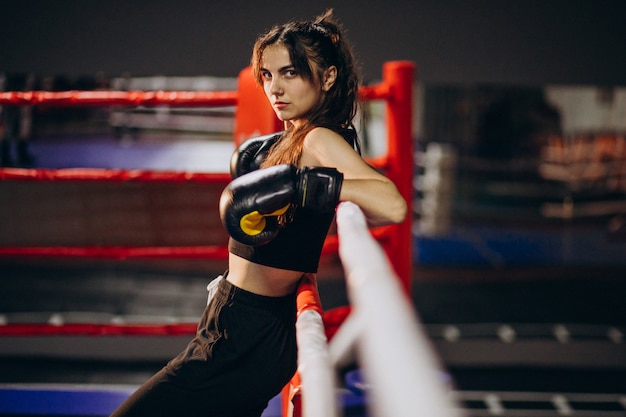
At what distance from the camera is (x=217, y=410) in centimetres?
107

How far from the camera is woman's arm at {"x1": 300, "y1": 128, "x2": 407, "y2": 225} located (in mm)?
985

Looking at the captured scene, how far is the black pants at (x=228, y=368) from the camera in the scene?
1063 millimetres

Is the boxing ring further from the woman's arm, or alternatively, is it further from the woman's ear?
the woman's ear

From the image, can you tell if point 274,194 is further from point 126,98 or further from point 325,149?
point 126,98

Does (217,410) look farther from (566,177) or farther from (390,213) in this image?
(566,177)

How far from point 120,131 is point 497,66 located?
1025 centimetres

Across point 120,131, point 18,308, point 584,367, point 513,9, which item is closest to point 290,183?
point 513,9

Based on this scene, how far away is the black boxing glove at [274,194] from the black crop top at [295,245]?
0.13m

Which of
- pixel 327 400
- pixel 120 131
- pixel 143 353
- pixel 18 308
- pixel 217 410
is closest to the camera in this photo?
pixel 327 400

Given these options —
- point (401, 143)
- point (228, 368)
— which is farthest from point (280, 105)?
point (401, 143)

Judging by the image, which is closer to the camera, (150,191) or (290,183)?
(290,183)

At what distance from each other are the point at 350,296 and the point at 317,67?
0.61m

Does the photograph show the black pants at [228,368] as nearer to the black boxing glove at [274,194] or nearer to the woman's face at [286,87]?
the black boxing glove at [274,194]

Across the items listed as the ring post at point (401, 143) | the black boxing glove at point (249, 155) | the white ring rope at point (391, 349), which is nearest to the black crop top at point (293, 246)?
the black boxing glove at point (249, 155)
